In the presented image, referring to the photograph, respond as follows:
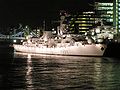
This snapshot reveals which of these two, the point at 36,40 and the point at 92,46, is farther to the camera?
the point at 36,40

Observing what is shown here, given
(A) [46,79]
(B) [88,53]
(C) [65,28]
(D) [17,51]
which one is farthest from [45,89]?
(D) [17,51]

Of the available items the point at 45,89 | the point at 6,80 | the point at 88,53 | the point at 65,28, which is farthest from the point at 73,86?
the point at 65,28

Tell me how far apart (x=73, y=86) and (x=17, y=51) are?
96.6 metres

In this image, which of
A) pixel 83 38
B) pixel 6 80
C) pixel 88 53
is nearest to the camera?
pixel 6 80

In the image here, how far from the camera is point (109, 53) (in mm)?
101500

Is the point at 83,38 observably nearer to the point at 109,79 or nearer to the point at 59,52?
the point at 59,52

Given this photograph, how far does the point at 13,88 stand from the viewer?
3491cm

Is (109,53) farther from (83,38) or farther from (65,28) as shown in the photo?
(65,28)

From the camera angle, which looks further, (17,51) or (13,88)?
(17,51)

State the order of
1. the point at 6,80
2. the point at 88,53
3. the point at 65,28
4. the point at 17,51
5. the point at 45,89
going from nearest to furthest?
the point at 45,89 < the point at 6,80 < the point at 88,53 < the point at 65,28 < the point at 17,51

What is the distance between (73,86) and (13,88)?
220 inches

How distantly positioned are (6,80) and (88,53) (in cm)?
5794

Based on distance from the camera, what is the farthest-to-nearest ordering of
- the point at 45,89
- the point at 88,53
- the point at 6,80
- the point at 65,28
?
the point at 65,28
the point at 88,53
the point at 6,80
the point at 45,89

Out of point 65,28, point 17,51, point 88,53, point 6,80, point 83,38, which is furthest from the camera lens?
point 17,51
